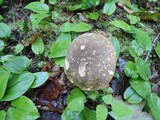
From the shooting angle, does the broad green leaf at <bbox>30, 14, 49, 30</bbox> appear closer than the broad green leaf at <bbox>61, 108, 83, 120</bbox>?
No

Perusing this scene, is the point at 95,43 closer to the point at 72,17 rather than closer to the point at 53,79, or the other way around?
the point at 53,79

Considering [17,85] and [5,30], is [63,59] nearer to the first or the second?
[17,85]

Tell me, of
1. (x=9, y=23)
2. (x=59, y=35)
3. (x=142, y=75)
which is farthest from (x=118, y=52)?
(x=9, y=23)

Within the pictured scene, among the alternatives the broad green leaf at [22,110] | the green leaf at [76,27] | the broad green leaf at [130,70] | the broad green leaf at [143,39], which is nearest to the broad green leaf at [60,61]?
the green leaf at [76,27]

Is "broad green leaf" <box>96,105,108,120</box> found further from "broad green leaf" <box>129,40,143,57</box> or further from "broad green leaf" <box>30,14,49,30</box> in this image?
"broad green leaf" <box>30,14,49,30</box>

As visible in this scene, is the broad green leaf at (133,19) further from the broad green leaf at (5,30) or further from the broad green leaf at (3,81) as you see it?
the broad green leaf at (3,81)

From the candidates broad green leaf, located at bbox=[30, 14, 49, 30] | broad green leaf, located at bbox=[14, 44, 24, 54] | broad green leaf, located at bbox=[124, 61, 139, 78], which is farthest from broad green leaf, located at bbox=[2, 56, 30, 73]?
broad green leaf, located at bbox=[124, 61, 139, 78]
